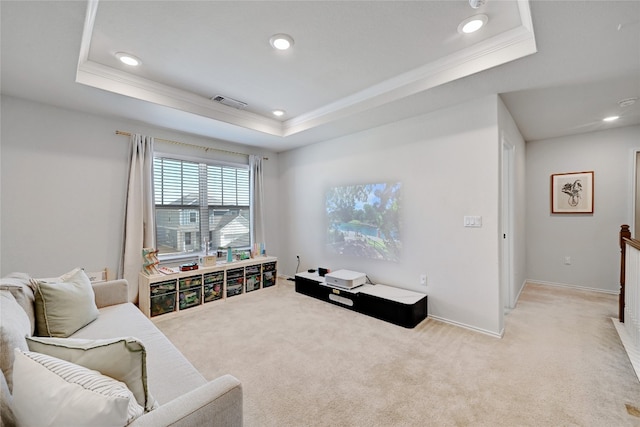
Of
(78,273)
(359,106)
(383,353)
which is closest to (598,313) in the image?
(383,353)

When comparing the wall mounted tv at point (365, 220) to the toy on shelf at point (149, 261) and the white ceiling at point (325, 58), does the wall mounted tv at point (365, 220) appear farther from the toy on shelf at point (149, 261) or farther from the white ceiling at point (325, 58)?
the toy on shelf at point (149, 261)

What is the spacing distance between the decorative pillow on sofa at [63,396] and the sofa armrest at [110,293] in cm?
184

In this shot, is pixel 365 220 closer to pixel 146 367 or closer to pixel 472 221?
pixel 472 221

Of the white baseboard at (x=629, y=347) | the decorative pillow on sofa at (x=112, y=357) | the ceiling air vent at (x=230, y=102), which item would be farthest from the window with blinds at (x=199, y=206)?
the white baseboard at (x=629, y=347)

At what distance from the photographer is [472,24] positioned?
1.92m

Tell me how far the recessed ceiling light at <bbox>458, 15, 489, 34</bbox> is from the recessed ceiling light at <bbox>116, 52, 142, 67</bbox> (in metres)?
2.62

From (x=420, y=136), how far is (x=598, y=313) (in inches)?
114

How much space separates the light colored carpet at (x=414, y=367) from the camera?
65.2 inches

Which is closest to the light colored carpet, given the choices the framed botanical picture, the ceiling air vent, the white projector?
the white projector

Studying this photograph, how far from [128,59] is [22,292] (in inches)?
75.8

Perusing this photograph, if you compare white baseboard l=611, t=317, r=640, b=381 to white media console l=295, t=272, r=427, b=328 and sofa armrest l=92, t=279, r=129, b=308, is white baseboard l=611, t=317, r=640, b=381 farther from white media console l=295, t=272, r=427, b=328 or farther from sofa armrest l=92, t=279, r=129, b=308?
sofa armrest l=92, t=279, r=129, b=308

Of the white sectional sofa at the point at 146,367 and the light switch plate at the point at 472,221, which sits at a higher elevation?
the light switch plate at the point at 472,221

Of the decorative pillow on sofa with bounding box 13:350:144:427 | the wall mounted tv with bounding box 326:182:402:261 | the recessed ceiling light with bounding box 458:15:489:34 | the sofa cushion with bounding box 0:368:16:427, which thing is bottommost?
the sofa cushion with bounding box 0:368:16:427

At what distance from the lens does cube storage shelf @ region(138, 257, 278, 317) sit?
3.14 metres
